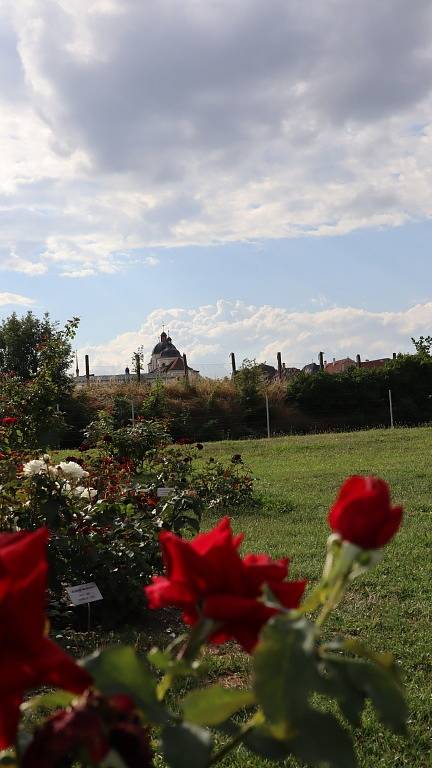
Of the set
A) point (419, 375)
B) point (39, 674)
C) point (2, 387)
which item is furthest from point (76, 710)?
point (419, 375)

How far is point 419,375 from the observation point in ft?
77.7

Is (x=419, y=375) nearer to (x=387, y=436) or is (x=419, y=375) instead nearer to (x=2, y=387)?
(x=387, y=436)

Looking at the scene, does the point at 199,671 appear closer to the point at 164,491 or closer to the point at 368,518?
the point at 368,518

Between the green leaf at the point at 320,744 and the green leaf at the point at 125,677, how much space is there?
83 mm

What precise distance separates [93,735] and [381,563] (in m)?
5.60

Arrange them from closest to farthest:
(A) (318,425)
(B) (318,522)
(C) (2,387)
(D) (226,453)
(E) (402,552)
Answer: (E) (402,552) → (B) (318,522) → (C) (2,387) → (D) (226,453) → (A) (318,425)

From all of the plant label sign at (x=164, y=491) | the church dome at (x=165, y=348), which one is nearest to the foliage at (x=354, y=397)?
the plant label sign at (x=164, y=491)

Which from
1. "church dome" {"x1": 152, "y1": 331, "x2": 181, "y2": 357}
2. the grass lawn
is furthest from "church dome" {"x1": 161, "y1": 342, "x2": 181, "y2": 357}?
the grass lawn

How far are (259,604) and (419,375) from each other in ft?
78.9

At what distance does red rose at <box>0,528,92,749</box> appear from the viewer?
412 millimetres

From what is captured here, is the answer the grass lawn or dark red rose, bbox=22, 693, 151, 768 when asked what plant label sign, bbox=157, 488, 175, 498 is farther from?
dark red rose, bbox=22, 693, 151, 768

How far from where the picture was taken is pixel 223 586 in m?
0.49

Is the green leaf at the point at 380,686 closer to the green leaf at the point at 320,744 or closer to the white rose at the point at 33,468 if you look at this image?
the green leaf at the point at 320,744

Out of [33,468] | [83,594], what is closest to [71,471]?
[33,468]
